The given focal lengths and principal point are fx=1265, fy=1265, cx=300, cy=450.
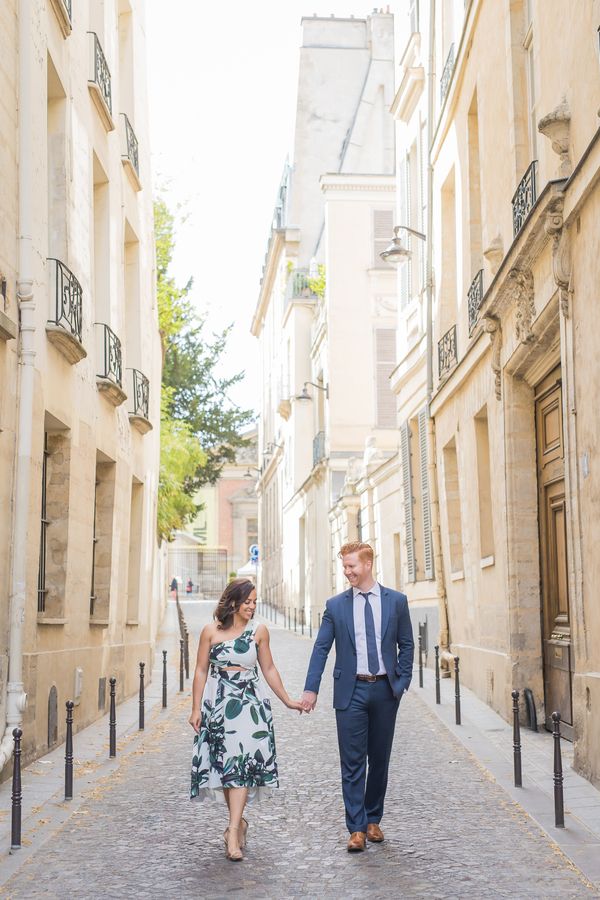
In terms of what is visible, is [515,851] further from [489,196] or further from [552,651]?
[489,196]

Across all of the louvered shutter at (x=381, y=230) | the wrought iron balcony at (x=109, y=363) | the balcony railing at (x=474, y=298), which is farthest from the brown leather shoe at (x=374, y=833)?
the louvered shutter at (x=381, y=230)

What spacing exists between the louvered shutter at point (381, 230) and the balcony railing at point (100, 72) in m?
21.8

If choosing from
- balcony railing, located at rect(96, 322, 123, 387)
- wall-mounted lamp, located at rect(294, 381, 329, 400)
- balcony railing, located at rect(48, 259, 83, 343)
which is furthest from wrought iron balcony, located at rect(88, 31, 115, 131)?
wall-mounted lamp, located at rect(294, 381, 329, 400)

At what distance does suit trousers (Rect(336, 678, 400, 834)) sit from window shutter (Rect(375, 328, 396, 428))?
29699 mm

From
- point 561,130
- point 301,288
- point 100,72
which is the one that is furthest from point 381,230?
point 561,130

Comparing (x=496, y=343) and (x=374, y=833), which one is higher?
(x=496, y=343)

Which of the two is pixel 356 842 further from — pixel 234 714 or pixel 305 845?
pixel 234 714

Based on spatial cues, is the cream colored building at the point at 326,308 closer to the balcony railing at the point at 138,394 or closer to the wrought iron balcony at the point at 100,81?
the balcony railing at the point at 138,394

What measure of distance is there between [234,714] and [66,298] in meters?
6.69

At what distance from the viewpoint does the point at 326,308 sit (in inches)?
1502

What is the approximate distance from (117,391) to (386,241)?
23153 mm

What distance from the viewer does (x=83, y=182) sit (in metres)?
14.5

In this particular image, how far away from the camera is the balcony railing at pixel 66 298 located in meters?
12.4

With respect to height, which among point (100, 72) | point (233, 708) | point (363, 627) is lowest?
point (233, 708)
